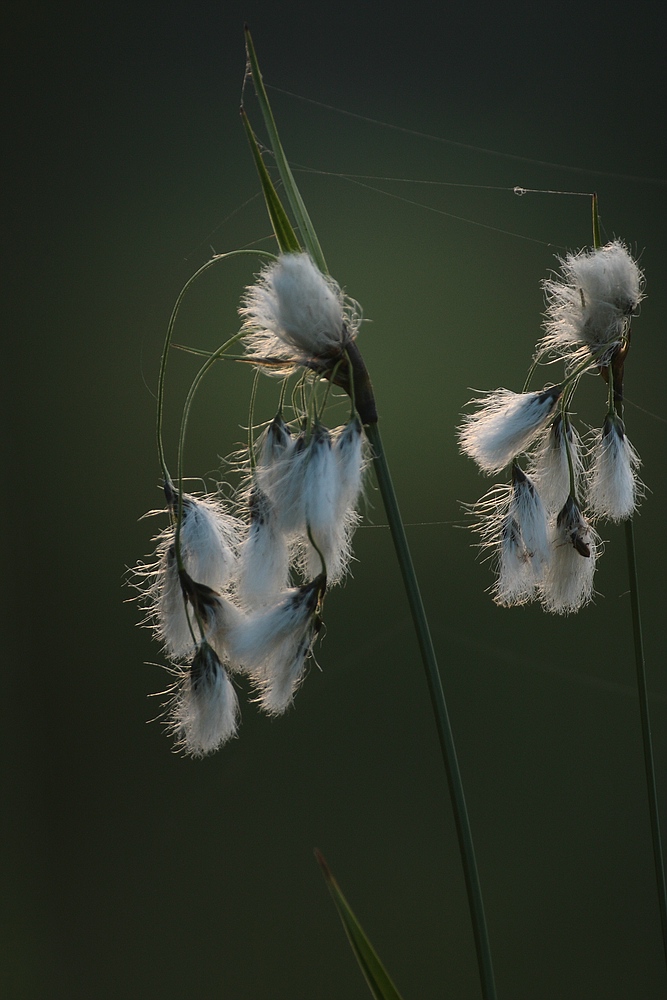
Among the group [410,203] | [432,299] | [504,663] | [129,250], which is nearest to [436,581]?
[504,663]

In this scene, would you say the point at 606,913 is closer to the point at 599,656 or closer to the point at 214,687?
the point at 599,656

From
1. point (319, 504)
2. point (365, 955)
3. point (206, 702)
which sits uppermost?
point (319, 504)

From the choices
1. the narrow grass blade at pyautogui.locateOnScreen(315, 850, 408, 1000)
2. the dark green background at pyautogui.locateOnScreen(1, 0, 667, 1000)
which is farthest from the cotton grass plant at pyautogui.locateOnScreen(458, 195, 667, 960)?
the dark green background at pyautogui.locateOnScreen(1, 0, 667, 1000)

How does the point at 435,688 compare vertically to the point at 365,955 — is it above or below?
above

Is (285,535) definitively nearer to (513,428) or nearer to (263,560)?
(263,560)

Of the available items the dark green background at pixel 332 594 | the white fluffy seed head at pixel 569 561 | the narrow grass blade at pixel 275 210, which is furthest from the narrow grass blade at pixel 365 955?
the dark green background at pixel 332 594

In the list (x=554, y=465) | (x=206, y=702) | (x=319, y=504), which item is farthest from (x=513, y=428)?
(x=206, y=702)

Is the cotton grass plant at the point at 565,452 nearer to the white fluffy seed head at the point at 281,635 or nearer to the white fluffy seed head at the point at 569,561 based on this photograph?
the white fluffy seed head at the point at 569,561
